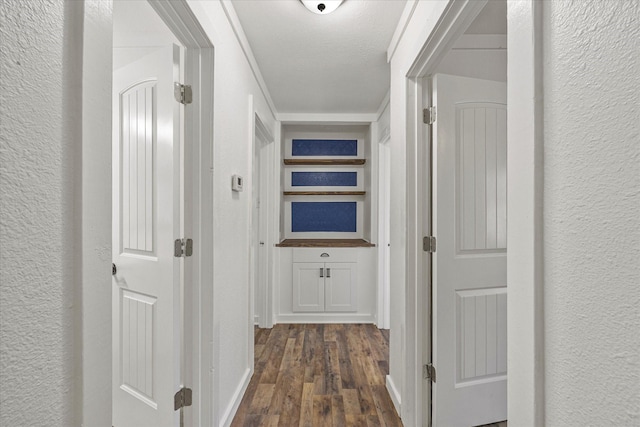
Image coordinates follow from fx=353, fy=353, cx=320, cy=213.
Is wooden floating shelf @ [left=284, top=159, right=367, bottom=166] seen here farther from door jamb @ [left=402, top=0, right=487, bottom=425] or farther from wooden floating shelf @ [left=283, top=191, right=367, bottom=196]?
door jamb @ [left=402, top=0, right=487, bottom=425]

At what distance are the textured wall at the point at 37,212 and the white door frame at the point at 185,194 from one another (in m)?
0.03

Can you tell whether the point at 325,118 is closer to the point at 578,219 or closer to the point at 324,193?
the point at 324,193

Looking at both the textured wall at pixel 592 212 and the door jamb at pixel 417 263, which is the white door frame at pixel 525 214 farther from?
the door jamb at pixel 417 263

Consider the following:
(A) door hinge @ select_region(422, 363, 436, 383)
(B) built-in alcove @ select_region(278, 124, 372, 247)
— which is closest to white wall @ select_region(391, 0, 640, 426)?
(A) door hinge @ select_region(422, 363, 436, 383)

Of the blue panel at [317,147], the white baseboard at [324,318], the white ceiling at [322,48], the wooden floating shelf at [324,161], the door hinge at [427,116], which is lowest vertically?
the white baseboard at [324,318]

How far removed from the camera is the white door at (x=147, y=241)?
161 centimetres

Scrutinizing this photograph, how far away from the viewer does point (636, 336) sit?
0.57 m

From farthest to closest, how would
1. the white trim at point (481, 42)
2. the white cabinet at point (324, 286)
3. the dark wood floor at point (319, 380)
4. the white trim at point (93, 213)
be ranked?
the white cabinet at point (324, 286), the dark wood floor at point (319, 380), the white trim at point (481, 42), the white trim at point (93, 213)

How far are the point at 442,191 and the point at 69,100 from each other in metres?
1.65

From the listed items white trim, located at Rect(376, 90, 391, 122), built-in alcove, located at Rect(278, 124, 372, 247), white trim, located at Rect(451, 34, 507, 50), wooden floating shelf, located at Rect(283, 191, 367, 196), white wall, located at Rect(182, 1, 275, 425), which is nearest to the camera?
white wall, located at Rect(182, 1, 275, 425)


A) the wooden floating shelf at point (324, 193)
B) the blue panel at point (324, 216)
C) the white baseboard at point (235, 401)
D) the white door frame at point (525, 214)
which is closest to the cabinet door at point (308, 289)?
the blue panel at point (324, 216)

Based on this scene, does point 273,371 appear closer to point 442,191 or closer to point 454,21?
point 442,191

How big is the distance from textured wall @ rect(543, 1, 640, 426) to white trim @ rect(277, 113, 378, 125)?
11.0 ft

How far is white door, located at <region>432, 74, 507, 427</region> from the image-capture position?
6.18ft
